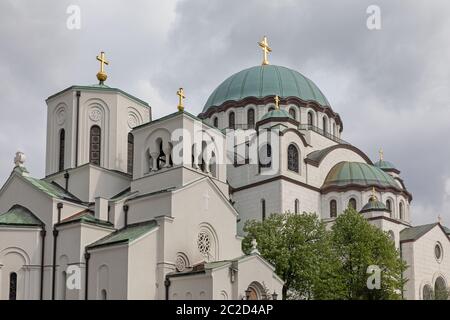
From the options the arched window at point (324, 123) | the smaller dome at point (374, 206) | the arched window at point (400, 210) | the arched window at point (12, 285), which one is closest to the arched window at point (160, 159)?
the arched window at point (12, 285)

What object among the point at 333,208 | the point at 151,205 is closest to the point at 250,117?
the point at 333,208

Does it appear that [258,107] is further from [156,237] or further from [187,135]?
[156,237]

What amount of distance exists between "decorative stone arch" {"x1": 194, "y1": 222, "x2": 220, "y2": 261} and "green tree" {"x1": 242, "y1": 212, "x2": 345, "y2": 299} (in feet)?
8.68

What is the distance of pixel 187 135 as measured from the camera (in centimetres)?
3484

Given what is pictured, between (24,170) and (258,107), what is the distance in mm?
22887

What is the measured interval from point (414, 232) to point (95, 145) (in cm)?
2264

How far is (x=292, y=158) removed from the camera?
159ft

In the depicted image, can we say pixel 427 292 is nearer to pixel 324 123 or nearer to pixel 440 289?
pixel 440 289

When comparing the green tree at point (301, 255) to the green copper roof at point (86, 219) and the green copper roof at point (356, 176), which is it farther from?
the green copper roof at point (356, 176)

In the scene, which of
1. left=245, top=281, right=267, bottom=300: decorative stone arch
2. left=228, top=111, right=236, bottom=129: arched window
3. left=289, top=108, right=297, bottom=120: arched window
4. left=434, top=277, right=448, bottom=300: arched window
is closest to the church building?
left=245, top=281, right=267, bottom=300: decorative stone arch

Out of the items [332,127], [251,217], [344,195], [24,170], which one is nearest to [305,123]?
[332,127]

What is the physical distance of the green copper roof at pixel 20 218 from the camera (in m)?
33.8

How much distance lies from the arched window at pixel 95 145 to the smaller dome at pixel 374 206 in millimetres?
18387

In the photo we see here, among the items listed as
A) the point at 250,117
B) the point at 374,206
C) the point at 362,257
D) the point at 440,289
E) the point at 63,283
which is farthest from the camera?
the point at 250,117
